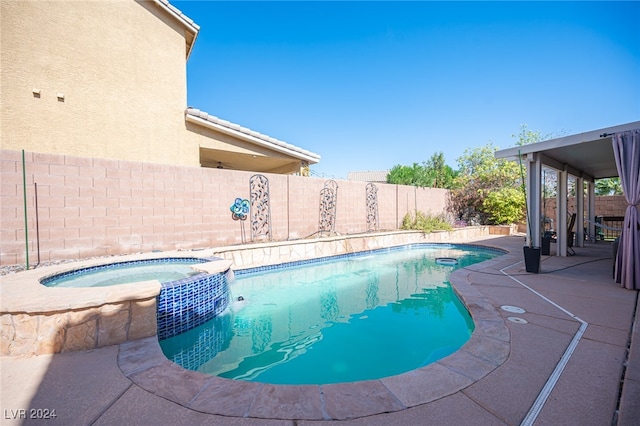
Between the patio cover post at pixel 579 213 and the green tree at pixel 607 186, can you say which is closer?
the patio cover post at pixel 579 213

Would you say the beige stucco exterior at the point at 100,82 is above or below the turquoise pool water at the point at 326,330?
above

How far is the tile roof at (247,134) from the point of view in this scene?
9125mm

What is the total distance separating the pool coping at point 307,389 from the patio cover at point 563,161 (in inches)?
179

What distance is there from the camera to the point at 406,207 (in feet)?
44.3

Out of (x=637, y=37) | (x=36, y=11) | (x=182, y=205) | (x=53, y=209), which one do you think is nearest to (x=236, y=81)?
(x=36, y=11)

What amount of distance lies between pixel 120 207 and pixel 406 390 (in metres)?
6.76

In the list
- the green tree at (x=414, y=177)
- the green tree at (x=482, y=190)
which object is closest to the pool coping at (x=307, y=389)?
the green tree at (x=482, y=190)

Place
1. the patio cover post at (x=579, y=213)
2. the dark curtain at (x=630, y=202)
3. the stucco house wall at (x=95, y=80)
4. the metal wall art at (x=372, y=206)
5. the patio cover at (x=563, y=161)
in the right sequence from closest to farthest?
the dark curtain at (x=630, y=202) < the patio cover at (x=563, y=161) < the stucco house wall at (x=95, y=80) < the patio cover post at (x=579, y=213) < the metal wall art at (x=372, y=206)

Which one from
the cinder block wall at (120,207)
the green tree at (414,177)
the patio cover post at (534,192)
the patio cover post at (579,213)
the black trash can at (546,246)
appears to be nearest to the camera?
the cinder block wall at (120,207)

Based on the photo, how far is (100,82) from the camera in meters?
7.76

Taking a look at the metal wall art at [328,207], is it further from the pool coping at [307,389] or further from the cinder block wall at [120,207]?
the pool coping at [307,389]

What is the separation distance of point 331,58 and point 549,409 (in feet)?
47.2

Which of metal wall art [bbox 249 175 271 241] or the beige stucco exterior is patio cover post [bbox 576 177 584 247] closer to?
metal wall art [bbox 249 175 271 241]

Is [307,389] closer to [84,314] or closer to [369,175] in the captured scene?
[84,314]
